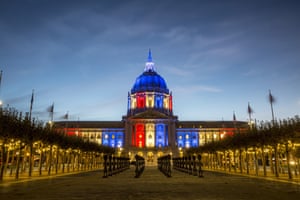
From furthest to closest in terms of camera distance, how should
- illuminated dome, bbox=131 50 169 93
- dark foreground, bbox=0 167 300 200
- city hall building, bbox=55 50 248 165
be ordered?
illuminated dome, bbox=131 50 169 93 → city hall building, bbox=55 50 248 165 → dark foreground, bbox=0 167 300 200

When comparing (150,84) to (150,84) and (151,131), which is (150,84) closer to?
(150,84)

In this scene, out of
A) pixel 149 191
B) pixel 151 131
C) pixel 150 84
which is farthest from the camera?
pixel 150 84

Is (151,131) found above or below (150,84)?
below

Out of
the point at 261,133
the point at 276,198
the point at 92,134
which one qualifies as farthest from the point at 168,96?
the point at 276,198

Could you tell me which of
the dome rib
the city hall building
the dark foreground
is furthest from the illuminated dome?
the dark foreground

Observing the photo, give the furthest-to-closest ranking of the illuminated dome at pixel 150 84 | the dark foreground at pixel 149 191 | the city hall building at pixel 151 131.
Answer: the illuminated dome at pixel 150 84 → the city hall building at pixel 151 131 → the dark foreground at pixel 149 191

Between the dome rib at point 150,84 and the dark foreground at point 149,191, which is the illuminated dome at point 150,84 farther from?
the dark foreground at point 149,191

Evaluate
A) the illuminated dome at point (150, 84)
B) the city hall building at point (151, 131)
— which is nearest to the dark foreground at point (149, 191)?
the city hall building at point (151, 131)

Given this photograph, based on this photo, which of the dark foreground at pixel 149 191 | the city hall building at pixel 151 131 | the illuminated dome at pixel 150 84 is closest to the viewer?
the dark foreground at pixel 149 191

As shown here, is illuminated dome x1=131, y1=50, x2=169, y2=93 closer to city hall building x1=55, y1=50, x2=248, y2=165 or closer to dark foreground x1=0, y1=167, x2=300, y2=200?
city hall building x1=55, y1=50, x2=248, y2=165

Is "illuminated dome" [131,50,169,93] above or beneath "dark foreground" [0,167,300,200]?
above

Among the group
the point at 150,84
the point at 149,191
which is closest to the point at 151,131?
the point at 150,84

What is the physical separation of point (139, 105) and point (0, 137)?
470ft

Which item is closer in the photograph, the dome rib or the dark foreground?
the dark foreground
